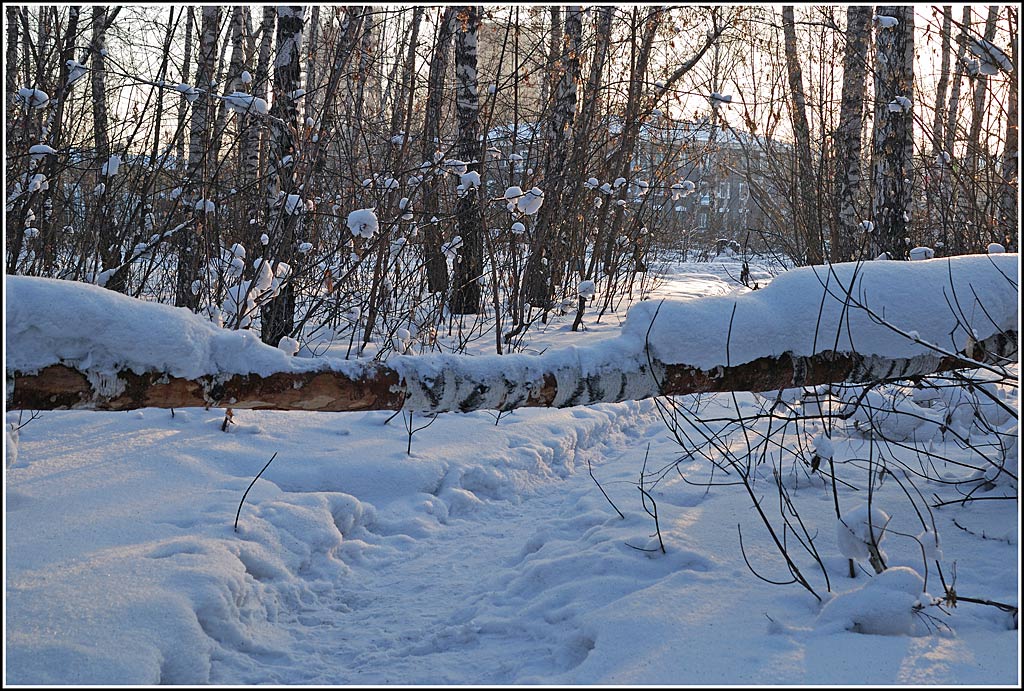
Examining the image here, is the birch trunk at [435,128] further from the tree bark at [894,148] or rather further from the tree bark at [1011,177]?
the tree bark at [1011,177]

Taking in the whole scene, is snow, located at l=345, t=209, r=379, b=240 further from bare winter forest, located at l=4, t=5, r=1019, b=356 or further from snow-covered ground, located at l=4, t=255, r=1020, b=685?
snow-covered ground, located at l=4, t=255, r=1020, b=685

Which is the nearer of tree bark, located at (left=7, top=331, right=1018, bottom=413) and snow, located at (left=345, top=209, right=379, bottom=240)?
tree bark, located at (left=7, top=331, right=1018, bottom=413)

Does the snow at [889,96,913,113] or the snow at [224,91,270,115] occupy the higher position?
the snow at [889,96,913,113]

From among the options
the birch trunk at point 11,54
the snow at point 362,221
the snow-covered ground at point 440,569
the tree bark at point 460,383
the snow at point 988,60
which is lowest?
the snow-covered ground at point 440,569

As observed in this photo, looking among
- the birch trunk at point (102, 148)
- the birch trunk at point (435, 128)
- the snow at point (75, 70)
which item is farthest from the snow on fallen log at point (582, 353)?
the birch trunk at point (435, 128)

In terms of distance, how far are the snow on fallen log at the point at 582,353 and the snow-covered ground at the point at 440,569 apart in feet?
1.20

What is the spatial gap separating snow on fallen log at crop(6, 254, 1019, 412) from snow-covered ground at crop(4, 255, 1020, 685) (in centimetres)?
36

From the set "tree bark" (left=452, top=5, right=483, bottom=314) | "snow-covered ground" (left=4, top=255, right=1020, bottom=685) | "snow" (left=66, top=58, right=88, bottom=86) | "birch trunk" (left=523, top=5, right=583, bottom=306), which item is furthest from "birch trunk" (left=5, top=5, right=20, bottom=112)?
"birch trunk" (left=523, top=5, right=583, bottom=306)

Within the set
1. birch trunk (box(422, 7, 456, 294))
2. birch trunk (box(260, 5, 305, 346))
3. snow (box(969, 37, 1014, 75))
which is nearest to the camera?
snow (box(969, 37, 1014, 75))

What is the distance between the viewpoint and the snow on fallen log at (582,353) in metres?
1.66

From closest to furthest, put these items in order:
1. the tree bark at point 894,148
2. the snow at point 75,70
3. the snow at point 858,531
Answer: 1. the snow at point 858,531
2. the snow at point 75,70
3. the tree bark at point 894,148

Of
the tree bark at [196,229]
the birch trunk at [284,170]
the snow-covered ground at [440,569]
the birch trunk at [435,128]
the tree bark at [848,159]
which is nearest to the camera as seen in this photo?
the snow-covered ground at [440,569]

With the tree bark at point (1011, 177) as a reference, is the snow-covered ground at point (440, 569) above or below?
below

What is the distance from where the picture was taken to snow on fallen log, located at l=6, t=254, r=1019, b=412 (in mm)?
1663
